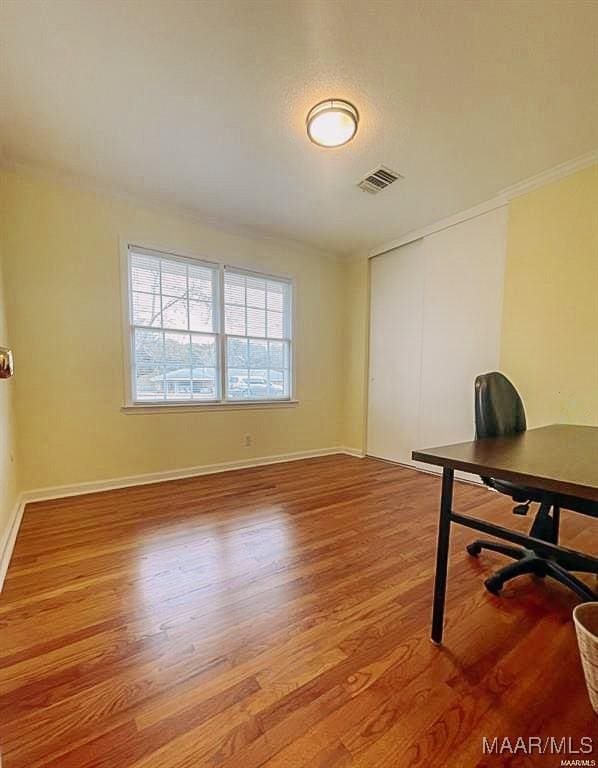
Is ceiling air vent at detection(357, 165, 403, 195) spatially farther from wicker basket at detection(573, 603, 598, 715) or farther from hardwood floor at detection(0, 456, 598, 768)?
wicker basket at detection(573, 603, 598, 715)

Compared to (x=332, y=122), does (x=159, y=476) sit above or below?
below

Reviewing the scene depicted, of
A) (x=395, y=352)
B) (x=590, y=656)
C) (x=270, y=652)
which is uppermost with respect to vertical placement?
(x=395, y=352)

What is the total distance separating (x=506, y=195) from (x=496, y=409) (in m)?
2.27

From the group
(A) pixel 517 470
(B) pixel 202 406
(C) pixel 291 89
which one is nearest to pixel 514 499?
(A) pixel 517 470

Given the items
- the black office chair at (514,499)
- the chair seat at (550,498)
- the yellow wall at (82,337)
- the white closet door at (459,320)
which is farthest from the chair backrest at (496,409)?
the yellow wall at (82,337)

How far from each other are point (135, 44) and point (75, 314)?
1988 millimetres

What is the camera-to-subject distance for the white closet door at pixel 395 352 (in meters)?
3.77

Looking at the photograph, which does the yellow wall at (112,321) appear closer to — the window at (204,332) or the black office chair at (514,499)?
the window at (204,332)

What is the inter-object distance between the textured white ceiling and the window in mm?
797

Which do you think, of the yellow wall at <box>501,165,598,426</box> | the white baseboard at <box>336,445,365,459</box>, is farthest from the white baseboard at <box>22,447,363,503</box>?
the yellow wall at <box>501,165,598,426</box>

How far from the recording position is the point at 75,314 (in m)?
2.86

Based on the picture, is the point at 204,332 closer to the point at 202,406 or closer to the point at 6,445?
the point at 202,406

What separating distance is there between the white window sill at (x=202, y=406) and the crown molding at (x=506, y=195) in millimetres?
2338

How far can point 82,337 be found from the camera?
2.90 metres
